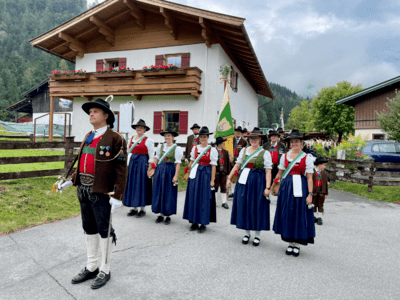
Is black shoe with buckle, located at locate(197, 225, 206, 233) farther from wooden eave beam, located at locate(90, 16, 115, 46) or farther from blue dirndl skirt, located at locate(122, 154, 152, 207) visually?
wooden eave beam, located at locate(90, 16, 115, 46)

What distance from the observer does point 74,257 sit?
388 cm

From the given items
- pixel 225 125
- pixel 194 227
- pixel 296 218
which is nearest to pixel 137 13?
pixel 225 125

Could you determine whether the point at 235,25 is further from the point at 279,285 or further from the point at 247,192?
the point at 279,285

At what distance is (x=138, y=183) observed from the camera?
6059 mm

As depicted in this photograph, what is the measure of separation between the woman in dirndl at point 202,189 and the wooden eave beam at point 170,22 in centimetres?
1087

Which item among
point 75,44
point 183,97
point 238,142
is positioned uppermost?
point 75,44

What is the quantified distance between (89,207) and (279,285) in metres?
2.44

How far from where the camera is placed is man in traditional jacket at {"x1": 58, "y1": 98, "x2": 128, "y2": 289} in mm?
3131

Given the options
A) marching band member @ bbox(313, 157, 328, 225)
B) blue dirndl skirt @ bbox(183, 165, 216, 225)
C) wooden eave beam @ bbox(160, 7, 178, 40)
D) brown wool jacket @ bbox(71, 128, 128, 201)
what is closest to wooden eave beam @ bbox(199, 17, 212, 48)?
wooden eave beam @ bbox(160, 7, 178, 40)

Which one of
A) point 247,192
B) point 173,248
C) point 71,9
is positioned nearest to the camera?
point 173,248

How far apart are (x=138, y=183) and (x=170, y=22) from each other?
11.3 meters

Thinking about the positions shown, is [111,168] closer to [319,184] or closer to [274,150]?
[319,184]

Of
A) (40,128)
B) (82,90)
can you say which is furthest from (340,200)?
(40,128)

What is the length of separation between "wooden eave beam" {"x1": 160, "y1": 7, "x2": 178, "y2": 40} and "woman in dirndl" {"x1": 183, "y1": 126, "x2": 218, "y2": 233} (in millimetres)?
10867
